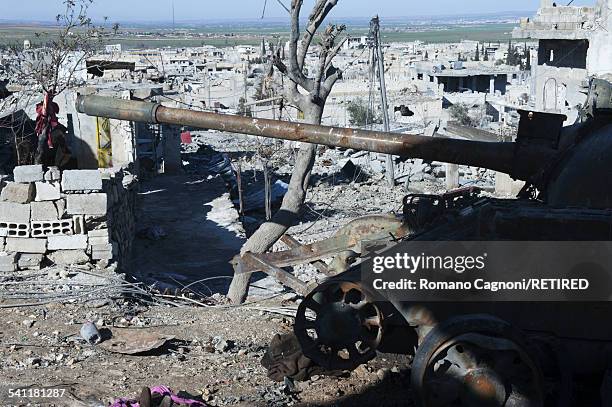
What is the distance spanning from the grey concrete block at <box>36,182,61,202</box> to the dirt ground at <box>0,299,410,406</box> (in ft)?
7.25

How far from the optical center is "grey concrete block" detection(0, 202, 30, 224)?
10.4 metres

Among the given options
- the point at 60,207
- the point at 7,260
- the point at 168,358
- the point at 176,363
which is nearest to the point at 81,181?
the point at 60,207

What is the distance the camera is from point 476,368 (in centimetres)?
538

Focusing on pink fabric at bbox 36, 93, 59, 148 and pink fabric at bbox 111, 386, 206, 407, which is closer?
pink fabric at bbox 111, 386, 206, 407

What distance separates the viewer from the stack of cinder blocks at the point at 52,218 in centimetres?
1037

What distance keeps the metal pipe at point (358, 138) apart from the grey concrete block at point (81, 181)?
9.25 ft

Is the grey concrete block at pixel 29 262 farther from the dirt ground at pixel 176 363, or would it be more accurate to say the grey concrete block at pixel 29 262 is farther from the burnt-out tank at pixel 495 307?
the burnt-out tank at pixel 495 307

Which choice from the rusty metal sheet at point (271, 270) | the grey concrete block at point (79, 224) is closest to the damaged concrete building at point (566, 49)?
the grey concrete block at point (79, 224)

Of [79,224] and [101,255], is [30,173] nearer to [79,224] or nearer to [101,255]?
[79,224]

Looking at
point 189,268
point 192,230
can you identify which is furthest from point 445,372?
point 192,230

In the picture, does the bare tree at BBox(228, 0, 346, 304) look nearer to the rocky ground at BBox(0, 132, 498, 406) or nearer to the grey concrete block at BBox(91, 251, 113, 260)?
the rocky ground at BBox(0, 132, 498, 406)

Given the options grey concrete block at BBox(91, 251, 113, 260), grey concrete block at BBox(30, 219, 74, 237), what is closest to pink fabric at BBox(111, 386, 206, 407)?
grey concrete block at BBox(91, 251, 113, 260)

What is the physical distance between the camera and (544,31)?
1216 inches

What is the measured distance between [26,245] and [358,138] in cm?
529
